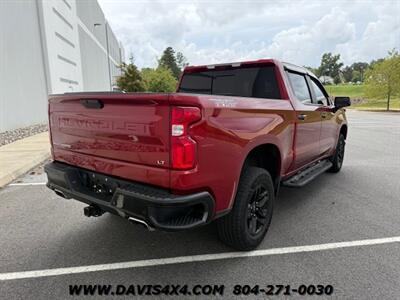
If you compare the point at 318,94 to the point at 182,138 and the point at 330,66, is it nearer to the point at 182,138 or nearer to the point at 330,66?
the point at 182,138

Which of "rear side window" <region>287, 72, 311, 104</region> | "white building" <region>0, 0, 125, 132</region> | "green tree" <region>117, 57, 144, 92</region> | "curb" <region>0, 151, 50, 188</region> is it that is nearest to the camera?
"rear side window" <region>287, 72, 311, 104</region>

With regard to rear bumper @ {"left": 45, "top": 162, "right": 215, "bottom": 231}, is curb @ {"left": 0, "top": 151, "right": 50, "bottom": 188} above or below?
below

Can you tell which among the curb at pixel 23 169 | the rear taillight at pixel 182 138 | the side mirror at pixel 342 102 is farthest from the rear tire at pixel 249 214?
the curb at pixel 23 169

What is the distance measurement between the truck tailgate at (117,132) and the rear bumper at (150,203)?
0.32ft

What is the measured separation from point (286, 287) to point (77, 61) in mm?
25631

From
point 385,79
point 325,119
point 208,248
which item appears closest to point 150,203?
point 208,248

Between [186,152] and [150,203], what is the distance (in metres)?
0.47

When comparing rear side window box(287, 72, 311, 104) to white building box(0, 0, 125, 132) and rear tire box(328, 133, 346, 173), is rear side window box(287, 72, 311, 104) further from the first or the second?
white building box(0, 0, 125, 132)

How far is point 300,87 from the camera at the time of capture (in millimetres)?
4406

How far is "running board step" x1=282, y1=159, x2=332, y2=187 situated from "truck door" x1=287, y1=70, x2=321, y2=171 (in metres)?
0.12

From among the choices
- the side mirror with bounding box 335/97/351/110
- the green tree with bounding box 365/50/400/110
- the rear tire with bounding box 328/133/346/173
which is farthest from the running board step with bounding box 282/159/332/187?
the green tree with bounding box 365/50/400/110

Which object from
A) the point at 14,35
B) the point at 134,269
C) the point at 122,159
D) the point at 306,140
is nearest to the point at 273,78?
the point at 306,140

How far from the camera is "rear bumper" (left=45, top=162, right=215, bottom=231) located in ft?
7.67

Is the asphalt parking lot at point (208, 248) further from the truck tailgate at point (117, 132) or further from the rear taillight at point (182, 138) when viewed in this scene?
the rear taillight at point (182, 138)
